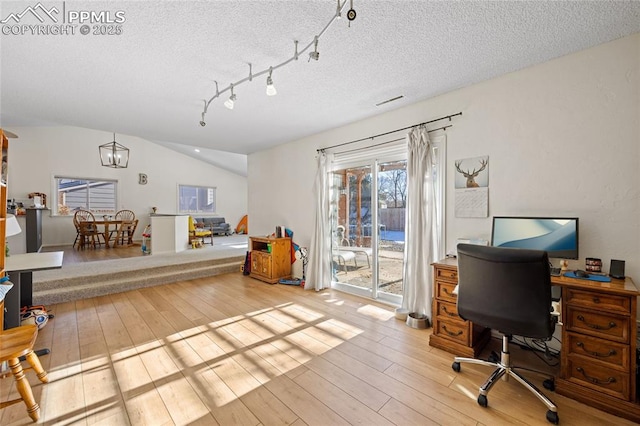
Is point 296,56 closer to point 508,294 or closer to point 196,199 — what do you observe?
point 508,294

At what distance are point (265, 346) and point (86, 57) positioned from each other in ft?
9.56

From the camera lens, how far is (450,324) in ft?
7.70

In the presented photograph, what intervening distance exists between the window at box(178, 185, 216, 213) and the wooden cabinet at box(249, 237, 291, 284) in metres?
6.04

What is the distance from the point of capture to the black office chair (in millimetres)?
1584

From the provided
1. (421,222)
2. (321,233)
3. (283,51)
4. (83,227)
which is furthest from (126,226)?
(421,222)

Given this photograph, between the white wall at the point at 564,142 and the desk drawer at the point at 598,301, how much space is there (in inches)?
21.6

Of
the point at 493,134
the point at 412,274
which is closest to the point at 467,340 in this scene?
the point at 412,274

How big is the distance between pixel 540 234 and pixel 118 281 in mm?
5451

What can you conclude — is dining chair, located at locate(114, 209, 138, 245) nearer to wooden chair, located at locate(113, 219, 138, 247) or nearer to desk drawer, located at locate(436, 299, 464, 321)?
wooden chair, located at locate(113, 219, 138, 247)

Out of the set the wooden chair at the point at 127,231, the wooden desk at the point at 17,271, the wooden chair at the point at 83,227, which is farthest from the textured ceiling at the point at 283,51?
the wooden chair at the point at 127,231

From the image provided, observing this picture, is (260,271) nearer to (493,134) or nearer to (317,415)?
(317,415)

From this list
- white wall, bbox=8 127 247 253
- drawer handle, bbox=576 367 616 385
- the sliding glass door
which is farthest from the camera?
white wall, bbox=8 127 247 253

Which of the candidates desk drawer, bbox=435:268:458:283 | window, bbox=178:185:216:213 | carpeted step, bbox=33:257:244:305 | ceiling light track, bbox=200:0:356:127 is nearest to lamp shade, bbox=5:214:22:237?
carpeted step, bbox=33:257:244:305

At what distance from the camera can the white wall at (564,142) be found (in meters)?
1.94
